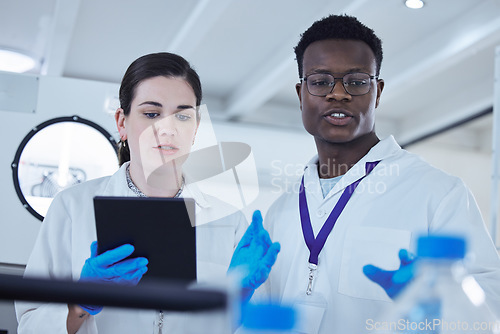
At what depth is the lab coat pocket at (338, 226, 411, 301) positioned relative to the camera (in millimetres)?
1524

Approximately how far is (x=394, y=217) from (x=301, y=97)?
513mm

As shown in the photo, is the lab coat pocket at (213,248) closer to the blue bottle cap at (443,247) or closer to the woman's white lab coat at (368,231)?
the woman's white lab coat at (368,231)

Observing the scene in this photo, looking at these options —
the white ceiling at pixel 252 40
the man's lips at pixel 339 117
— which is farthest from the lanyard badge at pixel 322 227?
the white ceiling at pixel 252 40

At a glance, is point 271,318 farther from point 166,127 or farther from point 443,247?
point 166,127

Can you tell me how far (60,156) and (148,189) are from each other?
0.83 metres

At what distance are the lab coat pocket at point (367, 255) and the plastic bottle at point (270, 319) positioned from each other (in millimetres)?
1058

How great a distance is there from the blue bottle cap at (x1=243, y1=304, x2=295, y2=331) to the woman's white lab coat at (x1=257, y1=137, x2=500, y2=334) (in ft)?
3.27

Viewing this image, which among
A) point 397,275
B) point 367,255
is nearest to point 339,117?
point 367,255

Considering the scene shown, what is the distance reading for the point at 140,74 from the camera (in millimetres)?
1697

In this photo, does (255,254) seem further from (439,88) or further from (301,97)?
(439,88)

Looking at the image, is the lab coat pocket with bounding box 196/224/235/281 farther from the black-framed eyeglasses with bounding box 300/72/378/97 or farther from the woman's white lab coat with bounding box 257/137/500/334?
the black-framed eyeglasses with bounding box 300/72/378/97

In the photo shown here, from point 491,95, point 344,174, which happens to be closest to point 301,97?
point 344,174

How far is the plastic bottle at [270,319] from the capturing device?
20.0 inches

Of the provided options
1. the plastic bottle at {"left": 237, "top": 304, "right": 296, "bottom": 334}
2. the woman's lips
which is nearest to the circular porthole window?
the woman's lips
